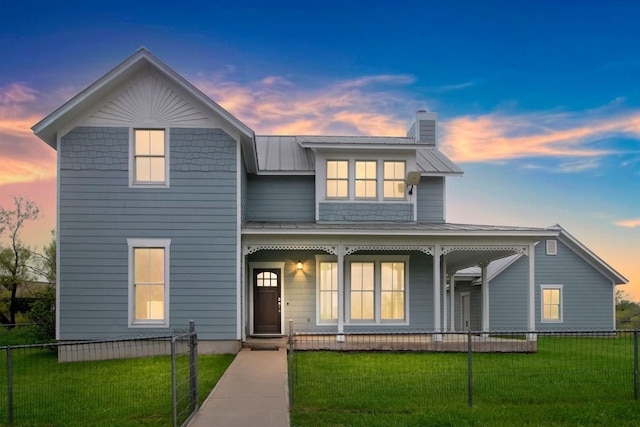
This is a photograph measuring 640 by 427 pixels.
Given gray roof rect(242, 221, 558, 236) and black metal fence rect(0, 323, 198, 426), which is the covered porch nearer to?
gray roof rect(242, 221, 558, 236)

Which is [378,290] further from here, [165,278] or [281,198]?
[165,278]

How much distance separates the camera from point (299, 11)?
18875 mm

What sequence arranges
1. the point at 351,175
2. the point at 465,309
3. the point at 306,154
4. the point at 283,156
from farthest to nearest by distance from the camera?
the point at 465,309 → the point at 306,154 → the point at 283,156 → the point at 351,175

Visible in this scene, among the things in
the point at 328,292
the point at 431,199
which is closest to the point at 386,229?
the point at 328,292

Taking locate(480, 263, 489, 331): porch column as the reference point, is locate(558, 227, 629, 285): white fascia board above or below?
above

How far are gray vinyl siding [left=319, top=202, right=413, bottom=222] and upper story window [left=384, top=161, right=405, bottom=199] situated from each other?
34cm

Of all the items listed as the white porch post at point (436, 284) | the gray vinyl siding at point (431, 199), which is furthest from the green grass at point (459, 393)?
the gray vinyl siding at point (431, 199)

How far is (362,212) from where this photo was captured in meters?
19.4

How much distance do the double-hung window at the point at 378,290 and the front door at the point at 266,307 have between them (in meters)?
2.23

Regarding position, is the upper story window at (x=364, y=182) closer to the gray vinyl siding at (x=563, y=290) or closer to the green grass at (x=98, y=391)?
the green grass at (x=98, y=391)

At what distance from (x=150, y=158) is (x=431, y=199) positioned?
904 centimetres

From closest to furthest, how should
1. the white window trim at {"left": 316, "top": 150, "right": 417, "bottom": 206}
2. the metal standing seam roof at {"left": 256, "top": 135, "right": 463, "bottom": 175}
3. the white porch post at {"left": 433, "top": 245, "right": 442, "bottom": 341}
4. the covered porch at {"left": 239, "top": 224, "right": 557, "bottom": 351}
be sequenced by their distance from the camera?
the white porch post at {"left": 433, "top": 245, "right": 442, "bottom": 341} < the covered porch at {"left": 239, "top": 224, "right": 557, "bottom": 351} < the metal standing seam roof at {"left": 256, "top": 135, "right": 463, "bottom": 175} < the white window trim at {"left": 316, "top": 150, "right": 417, "bottom": 206}

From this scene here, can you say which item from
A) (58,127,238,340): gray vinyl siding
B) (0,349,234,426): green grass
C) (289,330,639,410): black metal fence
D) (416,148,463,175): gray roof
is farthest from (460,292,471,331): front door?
(0,349,234,426): green grass

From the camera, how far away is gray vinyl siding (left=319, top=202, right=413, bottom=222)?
19.4 meters
